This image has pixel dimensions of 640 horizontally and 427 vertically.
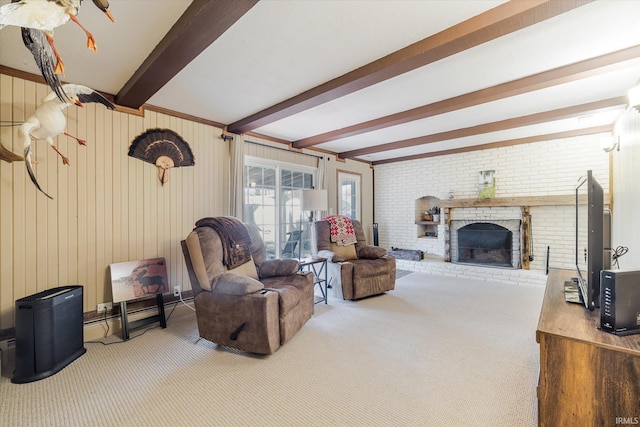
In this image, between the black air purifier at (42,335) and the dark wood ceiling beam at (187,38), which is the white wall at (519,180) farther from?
the black air purifier at (42,335)

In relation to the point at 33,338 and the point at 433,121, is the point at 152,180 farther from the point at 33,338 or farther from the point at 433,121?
the point at 433,121

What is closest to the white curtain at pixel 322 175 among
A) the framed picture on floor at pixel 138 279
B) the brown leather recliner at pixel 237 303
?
the brown leather recliner at pixel 237 303

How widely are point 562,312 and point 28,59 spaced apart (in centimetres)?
417

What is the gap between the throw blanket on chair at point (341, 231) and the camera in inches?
167

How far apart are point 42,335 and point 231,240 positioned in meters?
1.51

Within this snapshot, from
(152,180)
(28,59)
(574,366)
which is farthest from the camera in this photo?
(152,180)

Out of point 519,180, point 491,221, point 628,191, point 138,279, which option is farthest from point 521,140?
point 138,279

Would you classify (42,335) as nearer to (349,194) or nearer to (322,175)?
(322,175)

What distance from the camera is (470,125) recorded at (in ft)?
12.8

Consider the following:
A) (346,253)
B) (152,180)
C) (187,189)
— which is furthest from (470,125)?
(152,180)

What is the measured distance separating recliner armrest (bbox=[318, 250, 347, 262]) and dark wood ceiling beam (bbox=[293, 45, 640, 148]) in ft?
6.09

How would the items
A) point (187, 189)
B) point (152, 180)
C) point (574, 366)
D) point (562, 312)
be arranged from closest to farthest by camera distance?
point (574, 366) < point (562, 312) < point (152, 180) < point (187, 189)

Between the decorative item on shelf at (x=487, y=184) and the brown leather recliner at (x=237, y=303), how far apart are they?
412cm

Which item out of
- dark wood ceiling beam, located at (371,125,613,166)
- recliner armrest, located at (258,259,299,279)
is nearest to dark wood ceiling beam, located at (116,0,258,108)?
recliner armrest, located at (258,259,299,279)
